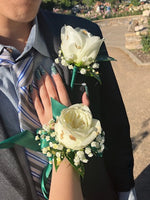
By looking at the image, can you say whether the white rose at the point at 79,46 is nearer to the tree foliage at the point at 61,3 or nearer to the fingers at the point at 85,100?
the fingers at the point at 85,100

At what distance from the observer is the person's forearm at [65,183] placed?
3.60ft

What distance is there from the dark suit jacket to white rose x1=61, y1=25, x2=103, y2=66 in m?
0.13

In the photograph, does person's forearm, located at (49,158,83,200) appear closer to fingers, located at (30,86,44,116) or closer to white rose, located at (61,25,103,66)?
fingers, located at (30,86,44,116)

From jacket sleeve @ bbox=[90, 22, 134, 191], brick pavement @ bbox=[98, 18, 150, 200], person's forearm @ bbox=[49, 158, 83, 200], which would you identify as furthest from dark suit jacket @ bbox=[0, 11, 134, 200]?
brick pavement @ bbox=[98, 18, 150, 200]

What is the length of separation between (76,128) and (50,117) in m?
0.18

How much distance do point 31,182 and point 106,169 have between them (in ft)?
2.13

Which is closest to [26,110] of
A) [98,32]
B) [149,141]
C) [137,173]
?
[98,32]

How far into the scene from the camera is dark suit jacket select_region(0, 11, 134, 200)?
4.05ft

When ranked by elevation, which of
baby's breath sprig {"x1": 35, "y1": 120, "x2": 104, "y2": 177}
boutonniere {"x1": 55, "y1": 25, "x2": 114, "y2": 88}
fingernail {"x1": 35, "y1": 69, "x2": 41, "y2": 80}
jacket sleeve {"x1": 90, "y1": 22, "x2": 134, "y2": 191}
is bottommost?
jacket sleeve {"x1": 90, "y1": 22, "x2": 134, "y2": 191}

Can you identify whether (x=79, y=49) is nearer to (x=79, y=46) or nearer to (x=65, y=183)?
(x=79, y=46)

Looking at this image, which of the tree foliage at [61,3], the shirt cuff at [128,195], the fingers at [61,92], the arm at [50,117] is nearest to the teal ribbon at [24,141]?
the arm at [50,117]

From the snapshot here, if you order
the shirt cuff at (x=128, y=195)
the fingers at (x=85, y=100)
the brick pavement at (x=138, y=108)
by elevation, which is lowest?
the brick pavement at (x=138, y=108)

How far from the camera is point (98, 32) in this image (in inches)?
61.6

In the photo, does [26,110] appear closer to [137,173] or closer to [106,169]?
[106,169]
